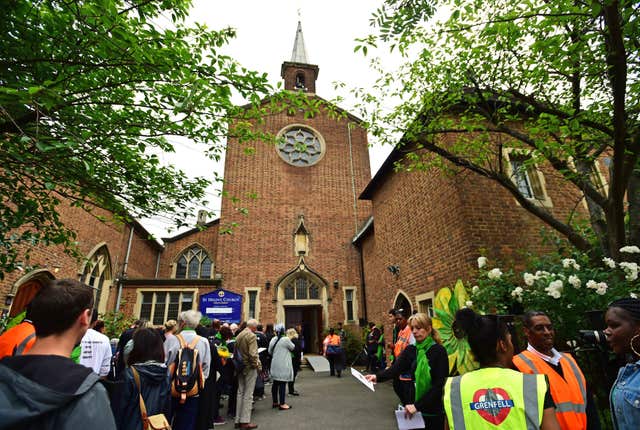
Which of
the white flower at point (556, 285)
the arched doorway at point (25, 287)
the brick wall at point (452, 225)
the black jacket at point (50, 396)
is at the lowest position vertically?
the black jacket at point (50, 396)

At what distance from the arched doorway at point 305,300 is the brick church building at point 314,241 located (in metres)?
0.05

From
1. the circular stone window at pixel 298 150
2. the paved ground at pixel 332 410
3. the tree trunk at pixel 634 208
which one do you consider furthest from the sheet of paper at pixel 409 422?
the circular stone window at pixel 298 150

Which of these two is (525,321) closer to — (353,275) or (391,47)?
(391,47)

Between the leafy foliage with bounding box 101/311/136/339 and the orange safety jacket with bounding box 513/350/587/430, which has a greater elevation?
the leafy foliage with bounding box 101/311/136/339

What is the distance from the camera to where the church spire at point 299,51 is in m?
22.4

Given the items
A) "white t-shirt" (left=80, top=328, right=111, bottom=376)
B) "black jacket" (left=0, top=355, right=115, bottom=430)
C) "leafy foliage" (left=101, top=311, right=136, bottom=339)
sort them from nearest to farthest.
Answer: "black jacket" (left=0, top=355, right=115, bottom=430)
"white t-shirt" (left=80, top=328, right=111, bottom=376)
"leafy foliage" (left=101, top=311, right=136, bottom=339)

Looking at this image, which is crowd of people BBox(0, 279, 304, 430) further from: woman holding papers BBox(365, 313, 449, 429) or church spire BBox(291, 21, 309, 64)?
church spire BBox(291, 21, 309, 64)

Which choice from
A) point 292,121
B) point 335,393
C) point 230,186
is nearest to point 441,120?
point 335,393

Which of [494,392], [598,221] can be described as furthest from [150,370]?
[598,221]

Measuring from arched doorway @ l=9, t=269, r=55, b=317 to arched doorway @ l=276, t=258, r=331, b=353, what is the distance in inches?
329

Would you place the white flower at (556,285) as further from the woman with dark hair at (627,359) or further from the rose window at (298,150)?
the rose window at (298,150)

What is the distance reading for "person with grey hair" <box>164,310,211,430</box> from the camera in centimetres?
372

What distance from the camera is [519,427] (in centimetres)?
156

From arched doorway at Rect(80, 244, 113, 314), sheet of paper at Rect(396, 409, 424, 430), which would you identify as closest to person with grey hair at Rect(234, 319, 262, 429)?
sheet of paper at Rect(396, 409, 424, 430)
